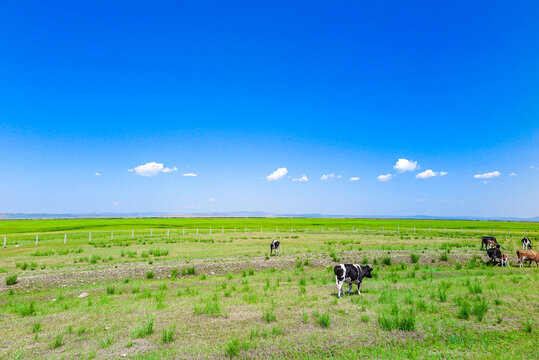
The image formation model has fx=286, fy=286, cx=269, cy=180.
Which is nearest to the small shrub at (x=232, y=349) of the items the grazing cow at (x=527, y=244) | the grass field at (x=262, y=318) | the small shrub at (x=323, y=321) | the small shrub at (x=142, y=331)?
the grass field at (x=262, y=318)

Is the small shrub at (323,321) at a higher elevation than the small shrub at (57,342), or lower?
higher

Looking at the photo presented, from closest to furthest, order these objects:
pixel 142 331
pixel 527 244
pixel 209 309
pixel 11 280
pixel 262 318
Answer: pixel 142 331 < pixel 262 318 < pixel 209 309 < pixel 11 280 < pixel 527 244

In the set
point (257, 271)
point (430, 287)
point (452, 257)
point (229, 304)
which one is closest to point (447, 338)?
point (430, 287)

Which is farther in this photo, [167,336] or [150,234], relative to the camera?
[150,234]

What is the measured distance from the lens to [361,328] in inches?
379

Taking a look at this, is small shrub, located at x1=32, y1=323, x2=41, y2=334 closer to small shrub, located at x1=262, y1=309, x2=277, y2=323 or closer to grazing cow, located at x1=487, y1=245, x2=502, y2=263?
Answer: small shrub, located at x1=262, y1=309, x2=277, y2=323

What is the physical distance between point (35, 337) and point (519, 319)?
1659cm

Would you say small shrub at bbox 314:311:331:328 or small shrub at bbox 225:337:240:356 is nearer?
small shrub at bbox 225:337:240:356

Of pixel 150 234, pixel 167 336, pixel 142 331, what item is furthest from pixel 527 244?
pixel 150 234

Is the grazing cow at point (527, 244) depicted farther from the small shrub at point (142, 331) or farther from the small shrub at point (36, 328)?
the small shrub at point (36, 328)

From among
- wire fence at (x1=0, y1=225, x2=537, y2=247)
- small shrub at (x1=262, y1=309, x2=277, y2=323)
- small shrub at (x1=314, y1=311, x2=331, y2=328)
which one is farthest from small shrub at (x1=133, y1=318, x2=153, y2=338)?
wire fence at (x1=0, y1=225, x2=537, y2=247)

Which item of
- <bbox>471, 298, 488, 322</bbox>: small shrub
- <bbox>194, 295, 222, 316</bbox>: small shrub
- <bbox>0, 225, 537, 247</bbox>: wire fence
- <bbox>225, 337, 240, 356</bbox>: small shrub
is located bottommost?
<bbox>0, 225, 537, 247</bbox>: wire fence

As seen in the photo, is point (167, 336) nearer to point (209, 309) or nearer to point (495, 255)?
point (209, 309)

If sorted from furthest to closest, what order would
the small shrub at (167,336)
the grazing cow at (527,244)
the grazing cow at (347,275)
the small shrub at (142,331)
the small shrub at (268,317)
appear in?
the grazing cow at (527,244), the grazing cow at (347,275), the small shrub at (268,317), the small shrub at (142,331), the small shrub at (167,336)
